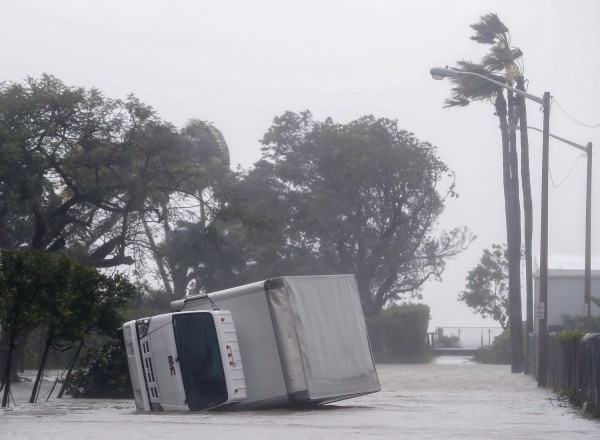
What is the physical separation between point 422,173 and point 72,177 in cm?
3333

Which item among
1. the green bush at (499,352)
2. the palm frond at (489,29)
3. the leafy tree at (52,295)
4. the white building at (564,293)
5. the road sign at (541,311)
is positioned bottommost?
the green bush at (499,352)

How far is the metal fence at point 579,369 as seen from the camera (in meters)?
17.6

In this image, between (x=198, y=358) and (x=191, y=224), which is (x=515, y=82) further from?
(x=198, y=358)

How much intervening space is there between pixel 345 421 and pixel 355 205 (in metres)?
48.4

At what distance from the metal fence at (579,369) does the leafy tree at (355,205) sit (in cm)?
3584

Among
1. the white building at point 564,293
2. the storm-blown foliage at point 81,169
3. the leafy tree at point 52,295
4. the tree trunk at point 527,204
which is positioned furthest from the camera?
the white building at point 564,293

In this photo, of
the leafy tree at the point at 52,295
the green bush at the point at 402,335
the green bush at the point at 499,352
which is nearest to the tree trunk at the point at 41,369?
the leafy tree at the point at 52,295

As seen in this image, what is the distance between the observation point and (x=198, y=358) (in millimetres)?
19812

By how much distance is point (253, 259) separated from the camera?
63.7 meters

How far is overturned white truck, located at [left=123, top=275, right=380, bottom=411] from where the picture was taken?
19.5m

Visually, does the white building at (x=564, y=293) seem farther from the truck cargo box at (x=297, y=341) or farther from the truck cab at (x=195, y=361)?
the truck cab at (x=195, y=361)

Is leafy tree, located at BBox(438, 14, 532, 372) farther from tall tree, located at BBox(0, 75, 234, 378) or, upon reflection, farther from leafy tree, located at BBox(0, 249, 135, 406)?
leafy tree, located at BBox(0, 249, 135, 406)

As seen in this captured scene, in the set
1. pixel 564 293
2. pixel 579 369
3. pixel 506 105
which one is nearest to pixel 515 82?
pixel 506 105

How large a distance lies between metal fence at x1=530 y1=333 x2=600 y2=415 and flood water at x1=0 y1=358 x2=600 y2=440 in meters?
0.37
